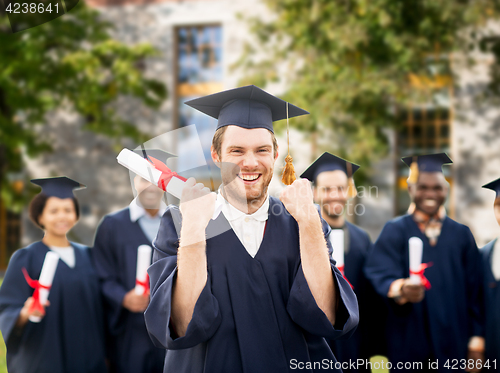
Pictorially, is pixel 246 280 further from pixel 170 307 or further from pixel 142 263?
pixel 142 263

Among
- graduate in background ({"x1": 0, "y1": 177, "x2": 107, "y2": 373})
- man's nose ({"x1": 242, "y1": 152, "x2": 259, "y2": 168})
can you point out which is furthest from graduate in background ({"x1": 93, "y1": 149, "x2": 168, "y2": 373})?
man's nose ({"x1": 242, "y1": 152, "x2": 259, "y2": 168})

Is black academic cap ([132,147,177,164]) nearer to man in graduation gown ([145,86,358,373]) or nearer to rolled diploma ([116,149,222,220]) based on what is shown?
rolled diploma ([116,149,222,220])

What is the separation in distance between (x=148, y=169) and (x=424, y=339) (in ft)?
8.30

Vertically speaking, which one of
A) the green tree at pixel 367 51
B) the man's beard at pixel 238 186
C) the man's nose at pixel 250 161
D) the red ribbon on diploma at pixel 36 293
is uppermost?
the green tree at pixel 367 51

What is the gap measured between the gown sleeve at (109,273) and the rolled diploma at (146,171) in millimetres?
1963

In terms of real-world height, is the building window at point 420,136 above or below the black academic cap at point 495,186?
above

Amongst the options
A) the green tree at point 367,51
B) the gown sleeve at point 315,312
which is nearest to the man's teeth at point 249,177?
the gown sleeve at point 315,312

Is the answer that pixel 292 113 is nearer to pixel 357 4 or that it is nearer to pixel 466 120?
pixel 357 4

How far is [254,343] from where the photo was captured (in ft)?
6.15

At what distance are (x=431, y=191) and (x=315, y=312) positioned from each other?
2.06 metres

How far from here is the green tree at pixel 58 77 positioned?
1094 cm

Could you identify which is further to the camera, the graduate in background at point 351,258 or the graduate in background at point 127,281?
the graduate in background at point 351,258

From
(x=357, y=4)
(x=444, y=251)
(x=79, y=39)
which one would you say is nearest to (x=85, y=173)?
(x=79, y=39)

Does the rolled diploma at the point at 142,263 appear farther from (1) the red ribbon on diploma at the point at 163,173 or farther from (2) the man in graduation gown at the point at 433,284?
(2) the man in graduation gown at the point at 433,284
